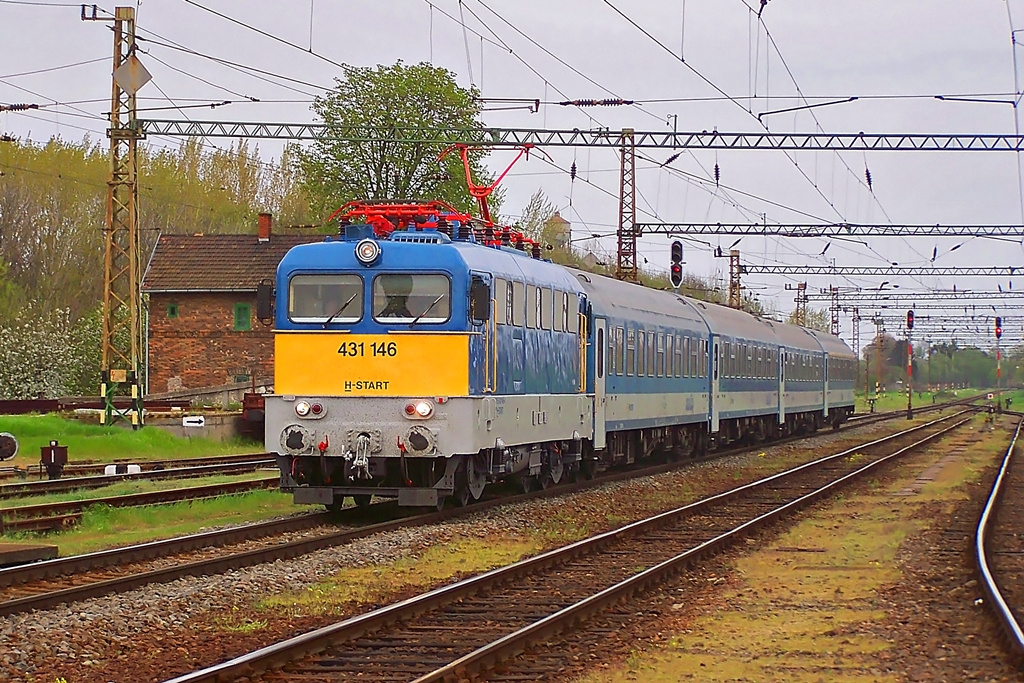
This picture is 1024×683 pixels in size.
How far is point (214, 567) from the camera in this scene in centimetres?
1279

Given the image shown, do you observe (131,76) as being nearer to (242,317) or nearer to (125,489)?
(125,489)

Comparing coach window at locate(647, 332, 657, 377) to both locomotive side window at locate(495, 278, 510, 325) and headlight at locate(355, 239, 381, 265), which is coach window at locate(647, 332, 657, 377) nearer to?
locomotive side window at locate(495, 278, 510, 325)

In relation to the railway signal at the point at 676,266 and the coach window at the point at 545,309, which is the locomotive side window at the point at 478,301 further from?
the railway signal at the point at 676,266

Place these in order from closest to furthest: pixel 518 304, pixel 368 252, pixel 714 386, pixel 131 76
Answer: pixel 368 252 < pixel 518 304 < pixel 131 76 < pixel 714 386

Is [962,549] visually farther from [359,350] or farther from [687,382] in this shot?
[687,382]

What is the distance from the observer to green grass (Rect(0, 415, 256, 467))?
29781 millimetres

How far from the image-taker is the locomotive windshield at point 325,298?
16.8 meters

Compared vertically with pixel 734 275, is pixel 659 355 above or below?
below

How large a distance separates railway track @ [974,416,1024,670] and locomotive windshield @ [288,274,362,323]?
24.4 feet

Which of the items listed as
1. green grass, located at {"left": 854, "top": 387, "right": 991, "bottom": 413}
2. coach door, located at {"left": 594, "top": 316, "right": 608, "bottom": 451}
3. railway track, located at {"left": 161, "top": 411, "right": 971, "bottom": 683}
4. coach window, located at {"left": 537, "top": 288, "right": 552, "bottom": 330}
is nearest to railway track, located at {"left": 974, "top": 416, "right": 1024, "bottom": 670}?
railway track, located at {"left": 161, "top": 411, "right": 971, "bottom": 683}

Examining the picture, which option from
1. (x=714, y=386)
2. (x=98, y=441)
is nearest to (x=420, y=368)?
(x=98, y=441)

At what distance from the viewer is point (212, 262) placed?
5241 centimetres

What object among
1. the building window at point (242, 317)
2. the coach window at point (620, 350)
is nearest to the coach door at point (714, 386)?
the coach window at point (620, 350)

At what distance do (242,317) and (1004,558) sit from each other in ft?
128
